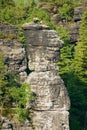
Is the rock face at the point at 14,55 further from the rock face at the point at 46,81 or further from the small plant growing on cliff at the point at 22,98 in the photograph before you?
the small plant growing on cliff at the point at 22,98

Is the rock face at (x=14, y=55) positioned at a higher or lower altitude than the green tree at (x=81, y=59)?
higher

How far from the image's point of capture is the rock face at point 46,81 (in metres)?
41.6

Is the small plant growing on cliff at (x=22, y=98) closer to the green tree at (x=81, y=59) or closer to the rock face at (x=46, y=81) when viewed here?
the rock face at (x=46, y=81)

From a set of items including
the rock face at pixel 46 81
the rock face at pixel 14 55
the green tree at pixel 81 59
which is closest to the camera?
the rock face at pixel 46 81

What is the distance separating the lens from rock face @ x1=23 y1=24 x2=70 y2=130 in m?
41.6

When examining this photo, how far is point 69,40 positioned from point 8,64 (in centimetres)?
2230

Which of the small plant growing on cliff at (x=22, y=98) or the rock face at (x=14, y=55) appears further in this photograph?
the rock face at (x=14, y=55)

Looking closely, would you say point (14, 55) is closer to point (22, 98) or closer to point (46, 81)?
point (46, 81)

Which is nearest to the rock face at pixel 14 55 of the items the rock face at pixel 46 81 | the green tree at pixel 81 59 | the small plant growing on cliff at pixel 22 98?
the rock face at pixel 46 81

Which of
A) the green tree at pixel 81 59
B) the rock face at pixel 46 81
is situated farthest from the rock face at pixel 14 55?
the green tree at pixel 81 59

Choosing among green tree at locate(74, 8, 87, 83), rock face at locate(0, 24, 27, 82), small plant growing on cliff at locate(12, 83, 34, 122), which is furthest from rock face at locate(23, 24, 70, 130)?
green tree at locate(74, 8, 87, 83)

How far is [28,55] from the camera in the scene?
43.4 m

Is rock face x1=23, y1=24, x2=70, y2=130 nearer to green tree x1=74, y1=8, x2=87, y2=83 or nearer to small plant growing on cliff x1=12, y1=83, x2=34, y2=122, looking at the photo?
small plant growing on cliff x1=12, y1=83, x2=34, y2=122

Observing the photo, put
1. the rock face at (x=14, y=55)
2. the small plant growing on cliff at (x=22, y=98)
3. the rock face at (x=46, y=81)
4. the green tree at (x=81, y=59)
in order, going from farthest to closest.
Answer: the green tree at (x=81, y=59) → the rock face at (x=14, y=55) → the rock face at (x=46, y=81) → the small plant growing on cliff at (x=22, y=98)
